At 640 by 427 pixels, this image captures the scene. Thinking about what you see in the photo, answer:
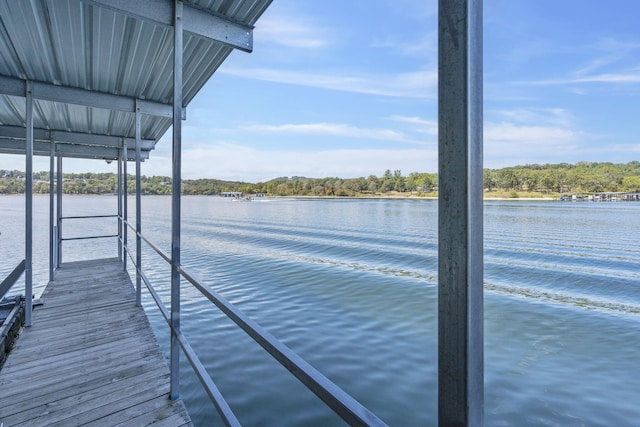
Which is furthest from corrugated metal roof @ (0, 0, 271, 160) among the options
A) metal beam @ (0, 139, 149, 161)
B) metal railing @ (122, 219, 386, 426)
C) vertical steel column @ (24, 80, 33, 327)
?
metal beam @ (0, 139, 149, 161)

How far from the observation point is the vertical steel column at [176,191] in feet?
5.85

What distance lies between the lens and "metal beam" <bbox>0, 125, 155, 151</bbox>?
4.77 metres

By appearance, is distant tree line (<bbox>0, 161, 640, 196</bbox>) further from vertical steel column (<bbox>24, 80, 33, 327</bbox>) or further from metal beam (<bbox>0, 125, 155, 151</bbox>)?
vertical steel column (<bbox>24, 80, 33, 327</bbox>)

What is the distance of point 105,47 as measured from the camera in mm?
2430

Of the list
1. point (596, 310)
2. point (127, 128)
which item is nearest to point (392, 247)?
point (596, 310)

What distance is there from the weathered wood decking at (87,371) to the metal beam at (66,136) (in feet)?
8.65

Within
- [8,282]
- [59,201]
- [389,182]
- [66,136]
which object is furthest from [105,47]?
[389,182]

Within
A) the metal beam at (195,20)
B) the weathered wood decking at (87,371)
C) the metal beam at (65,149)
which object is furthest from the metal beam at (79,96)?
the metal beam at (65,149)

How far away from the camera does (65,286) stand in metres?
4.32

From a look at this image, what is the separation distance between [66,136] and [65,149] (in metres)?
1.05

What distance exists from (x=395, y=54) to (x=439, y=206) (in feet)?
26.4

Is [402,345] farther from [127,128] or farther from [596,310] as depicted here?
[127,128]

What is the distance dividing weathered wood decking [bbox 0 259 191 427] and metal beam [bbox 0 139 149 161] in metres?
3.18

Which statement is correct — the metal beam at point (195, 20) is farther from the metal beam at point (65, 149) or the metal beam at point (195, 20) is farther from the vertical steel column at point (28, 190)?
the metal beam at point (65, 149)
